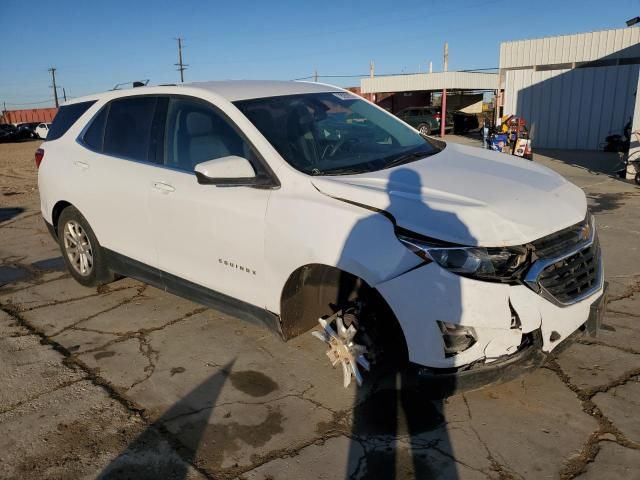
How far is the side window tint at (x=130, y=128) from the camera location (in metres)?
4.21

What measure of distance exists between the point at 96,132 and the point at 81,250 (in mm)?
1149

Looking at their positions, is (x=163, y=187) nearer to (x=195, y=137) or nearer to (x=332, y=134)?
(x=195, y=137)

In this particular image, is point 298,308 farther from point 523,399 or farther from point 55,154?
point 55,154

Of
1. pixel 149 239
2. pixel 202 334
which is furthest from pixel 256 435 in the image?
pixel 149 239

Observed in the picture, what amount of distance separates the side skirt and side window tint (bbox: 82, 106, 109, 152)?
932 mm

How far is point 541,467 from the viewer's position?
104 inches

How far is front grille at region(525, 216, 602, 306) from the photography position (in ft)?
8.87

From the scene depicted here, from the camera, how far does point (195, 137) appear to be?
3.88 metres

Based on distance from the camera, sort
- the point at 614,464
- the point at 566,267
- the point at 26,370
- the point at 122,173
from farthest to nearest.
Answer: the point at 122,173 → the point at 26,370 → the point at 566,267 → the point at 614,464

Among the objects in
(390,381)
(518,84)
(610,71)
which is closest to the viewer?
(390,381)

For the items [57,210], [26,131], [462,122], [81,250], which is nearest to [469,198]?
[81,250]

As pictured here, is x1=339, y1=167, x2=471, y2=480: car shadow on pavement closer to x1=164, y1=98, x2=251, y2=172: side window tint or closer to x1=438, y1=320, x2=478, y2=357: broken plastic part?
x1=438, y1=320, x2=478, y2=357: broken plastic part

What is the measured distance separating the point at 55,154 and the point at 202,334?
2389mm

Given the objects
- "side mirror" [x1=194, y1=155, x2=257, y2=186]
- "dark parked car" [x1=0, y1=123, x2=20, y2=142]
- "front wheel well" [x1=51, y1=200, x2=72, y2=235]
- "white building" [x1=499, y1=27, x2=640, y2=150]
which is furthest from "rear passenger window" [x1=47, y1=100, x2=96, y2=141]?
"dark parked car" [x1=0, y1=123, x2=20, y2=142]
